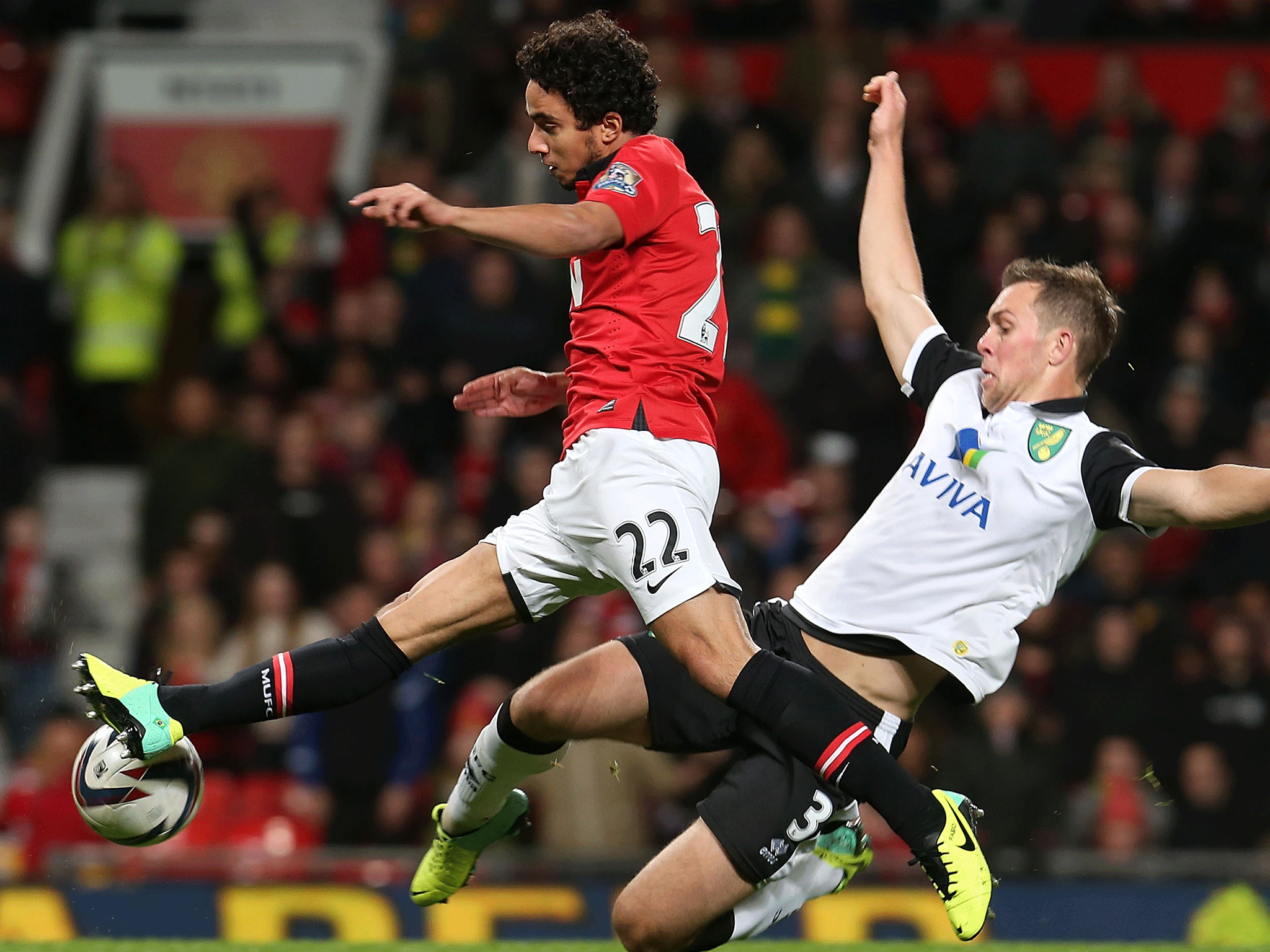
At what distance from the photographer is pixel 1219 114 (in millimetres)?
10719

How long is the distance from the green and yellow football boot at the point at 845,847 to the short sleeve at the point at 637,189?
157cm

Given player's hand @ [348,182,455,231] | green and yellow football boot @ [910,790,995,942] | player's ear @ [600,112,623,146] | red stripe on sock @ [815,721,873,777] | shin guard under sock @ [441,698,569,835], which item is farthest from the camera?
shin guard under sock @ [441,698,569,835]

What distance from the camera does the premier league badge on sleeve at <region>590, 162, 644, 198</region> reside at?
4469mm

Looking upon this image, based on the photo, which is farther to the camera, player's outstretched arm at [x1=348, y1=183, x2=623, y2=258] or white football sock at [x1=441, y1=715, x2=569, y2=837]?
white football sock at [x1=441, y1=715, x2=569, y2=837]

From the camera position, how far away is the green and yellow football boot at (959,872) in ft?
13.6

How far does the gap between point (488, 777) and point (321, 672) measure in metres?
0.59

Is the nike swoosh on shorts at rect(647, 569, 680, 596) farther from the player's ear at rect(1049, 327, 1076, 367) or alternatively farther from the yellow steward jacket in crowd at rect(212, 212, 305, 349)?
the yellow steward jacket in crowd at rect(212, 212, 305, 349)

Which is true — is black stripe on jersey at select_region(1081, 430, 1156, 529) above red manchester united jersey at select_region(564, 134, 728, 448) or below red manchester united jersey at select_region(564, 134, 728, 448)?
below

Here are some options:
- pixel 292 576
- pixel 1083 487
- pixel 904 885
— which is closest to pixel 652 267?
pixel 1083 487

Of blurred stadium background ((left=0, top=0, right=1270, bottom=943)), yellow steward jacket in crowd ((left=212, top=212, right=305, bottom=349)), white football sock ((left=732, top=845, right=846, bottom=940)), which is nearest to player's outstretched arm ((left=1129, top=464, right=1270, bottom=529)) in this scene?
white football sock ((left=732, top=845, right=846, bottom=940))

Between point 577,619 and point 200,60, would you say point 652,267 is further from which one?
point 200,60

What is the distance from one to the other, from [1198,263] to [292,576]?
15.7 ft

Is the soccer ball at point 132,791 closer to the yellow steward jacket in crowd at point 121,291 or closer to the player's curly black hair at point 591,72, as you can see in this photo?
the player's curly black hair at point 591,72

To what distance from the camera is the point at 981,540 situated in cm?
451
